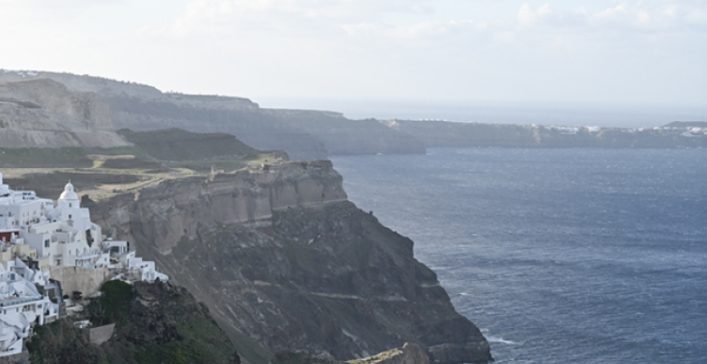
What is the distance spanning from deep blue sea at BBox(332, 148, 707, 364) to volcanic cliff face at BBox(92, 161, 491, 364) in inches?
249

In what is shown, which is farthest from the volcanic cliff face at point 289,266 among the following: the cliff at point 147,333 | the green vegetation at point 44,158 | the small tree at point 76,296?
the small tree at point 76,296

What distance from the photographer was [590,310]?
3949 inches

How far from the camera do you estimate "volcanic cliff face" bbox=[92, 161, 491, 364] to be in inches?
3366

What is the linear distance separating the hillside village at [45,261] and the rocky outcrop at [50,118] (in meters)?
48.8

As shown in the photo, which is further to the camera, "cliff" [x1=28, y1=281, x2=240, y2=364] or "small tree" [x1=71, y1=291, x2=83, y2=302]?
"small tree" [x1=71, y1=291, x2=83, y2=302]

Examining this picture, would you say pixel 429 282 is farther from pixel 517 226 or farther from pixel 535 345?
pixel 517 226

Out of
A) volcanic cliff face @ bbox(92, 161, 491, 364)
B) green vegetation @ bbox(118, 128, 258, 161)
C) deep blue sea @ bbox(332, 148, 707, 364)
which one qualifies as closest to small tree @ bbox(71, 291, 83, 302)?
volcanic cliff face @ bbox(92, 161, 491, 364)

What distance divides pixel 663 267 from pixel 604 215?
140 ft

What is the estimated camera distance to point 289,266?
97.8 meters

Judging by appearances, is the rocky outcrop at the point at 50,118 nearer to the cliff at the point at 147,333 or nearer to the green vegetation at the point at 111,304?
the green vegetation at the point at 111,304

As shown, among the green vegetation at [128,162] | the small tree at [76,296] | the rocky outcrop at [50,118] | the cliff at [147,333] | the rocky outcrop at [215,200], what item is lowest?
the cliff at [147,333]

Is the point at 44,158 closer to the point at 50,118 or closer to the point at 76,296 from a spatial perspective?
the point at 50,118

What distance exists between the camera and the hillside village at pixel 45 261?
162 ft

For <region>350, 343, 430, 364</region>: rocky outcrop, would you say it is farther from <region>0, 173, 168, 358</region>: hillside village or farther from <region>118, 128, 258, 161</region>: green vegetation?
<region>118, 128, 258, 161</region>: green vegetation
